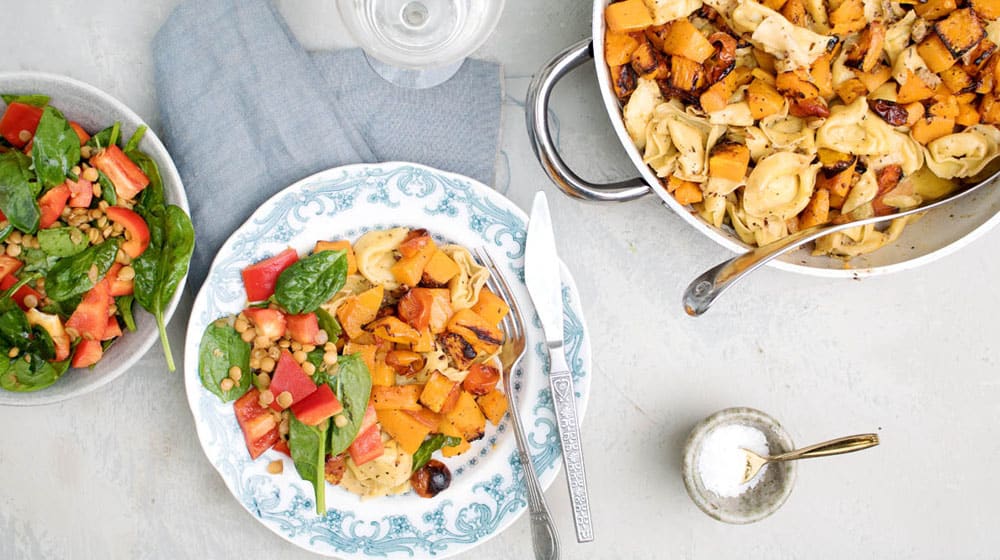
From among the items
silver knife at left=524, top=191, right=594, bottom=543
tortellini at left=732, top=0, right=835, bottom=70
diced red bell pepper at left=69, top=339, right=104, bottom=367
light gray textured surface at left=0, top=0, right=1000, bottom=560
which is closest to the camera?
tortellini at left=732, top=0, right=835, bottom=70

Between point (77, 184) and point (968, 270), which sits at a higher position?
point (77, 184)

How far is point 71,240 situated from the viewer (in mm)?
1825

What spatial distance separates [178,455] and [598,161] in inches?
56.3

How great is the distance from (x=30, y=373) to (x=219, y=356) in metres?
0.43

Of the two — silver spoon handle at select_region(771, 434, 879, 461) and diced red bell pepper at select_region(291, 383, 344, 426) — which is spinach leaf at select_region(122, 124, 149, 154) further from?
silver spoon handle at select_region(771, 434, 879, 461)

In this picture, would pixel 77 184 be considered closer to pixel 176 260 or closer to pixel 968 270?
pixel 176 260

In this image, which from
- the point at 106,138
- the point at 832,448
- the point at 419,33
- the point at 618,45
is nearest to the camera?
the point at 618,45

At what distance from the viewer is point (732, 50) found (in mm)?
1771

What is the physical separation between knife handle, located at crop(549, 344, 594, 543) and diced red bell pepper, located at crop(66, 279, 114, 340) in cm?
111

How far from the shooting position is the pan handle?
1825 millimetres

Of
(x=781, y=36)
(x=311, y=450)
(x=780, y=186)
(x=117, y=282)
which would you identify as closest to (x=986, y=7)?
(x=781, y=36)

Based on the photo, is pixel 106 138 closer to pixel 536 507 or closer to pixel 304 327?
pixel 304 327

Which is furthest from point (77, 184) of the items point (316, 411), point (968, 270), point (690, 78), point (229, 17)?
point (968, 270)

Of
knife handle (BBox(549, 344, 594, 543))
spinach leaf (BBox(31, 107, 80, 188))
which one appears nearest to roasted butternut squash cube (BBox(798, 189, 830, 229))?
knife handle (BBox(549, 344, 594, 543))
